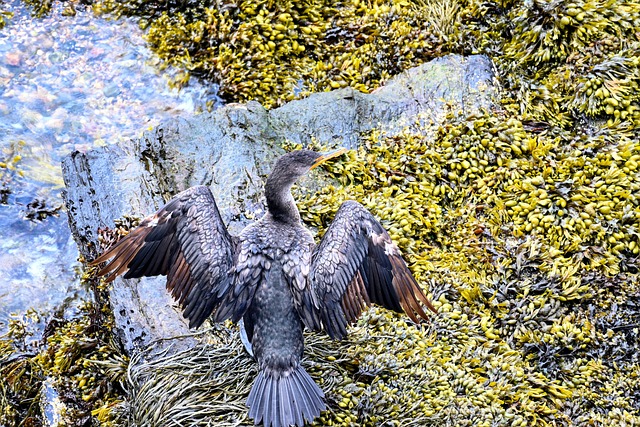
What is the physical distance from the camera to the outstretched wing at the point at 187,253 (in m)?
4.59

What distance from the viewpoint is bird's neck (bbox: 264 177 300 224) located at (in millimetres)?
4910

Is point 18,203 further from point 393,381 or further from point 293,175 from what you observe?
point 393,381

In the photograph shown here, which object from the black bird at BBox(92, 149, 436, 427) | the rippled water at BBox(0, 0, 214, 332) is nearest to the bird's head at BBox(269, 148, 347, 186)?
the black bird at BBox(92, 149, 436, 427)

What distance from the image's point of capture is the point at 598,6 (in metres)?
6.73

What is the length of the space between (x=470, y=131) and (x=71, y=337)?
4.06 metres

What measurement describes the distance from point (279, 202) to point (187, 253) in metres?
0.77

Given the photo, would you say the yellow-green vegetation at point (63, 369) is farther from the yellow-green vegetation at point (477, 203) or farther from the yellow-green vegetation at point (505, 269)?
the yellow-green vegetation at point (505, 269)

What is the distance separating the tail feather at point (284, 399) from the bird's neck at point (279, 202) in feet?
3.70

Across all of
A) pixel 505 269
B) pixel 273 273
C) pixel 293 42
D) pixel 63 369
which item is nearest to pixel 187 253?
pixel 273 273

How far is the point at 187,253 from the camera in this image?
4645 mm

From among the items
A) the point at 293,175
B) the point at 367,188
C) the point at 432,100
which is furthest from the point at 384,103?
the point at 293,175

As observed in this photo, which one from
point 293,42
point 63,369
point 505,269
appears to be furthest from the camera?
point 293,42

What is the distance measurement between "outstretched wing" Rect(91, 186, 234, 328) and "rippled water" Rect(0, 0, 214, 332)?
1.50m

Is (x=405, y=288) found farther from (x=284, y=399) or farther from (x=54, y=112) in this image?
(x=54, y=112)
